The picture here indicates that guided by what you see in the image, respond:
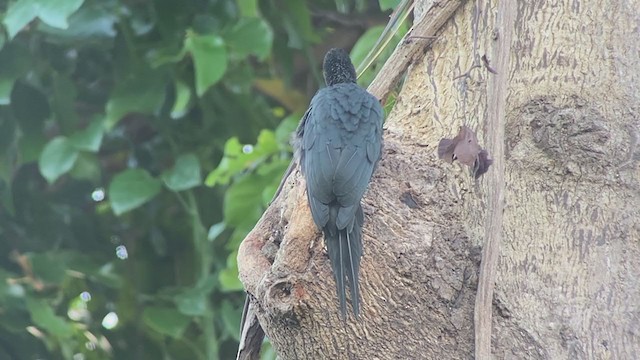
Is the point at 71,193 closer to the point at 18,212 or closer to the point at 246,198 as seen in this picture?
the point at 18,212

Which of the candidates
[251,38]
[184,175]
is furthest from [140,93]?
[251,38]

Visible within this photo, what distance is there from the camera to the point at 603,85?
1962mm

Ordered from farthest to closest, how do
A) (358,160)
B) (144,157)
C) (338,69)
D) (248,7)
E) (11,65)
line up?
1. (144,157)
2. (11,65)
3. (248,7)
4. (338,69)
5. (358,160)

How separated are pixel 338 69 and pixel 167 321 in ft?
3.89

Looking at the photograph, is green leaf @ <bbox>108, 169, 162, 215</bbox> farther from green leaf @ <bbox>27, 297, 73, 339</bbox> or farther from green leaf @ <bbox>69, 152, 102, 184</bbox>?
green leaf @ <bbox>27, 297, 73, 339</bbox>

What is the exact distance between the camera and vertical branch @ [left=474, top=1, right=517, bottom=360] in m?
1.76

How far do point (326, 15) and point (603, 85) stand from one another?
6.39 ft

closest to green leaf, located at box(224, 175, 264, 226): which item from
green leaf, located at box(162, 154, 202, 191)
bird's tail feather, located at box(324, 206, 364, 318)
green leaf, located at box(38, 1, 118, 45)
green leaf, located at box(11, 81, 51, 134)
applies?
green leaf, located at box(162, 154, 202, 191)

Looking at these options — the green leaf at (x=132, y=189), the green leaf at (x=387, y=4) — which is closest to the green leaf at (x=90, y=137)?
the green leaf at (x=132, y=189)

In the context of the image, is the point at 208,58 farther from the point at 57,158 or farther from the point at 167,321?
the point at 167,321

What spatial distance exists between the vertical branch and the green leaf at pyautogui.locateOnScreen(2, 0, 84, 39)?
1.30 m

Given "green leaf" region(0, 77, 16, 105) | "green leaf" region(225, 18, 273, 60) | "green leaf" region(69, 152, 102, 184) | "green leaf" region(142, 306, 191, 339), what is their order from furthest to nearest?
"green leaf" region(69, 152, 102, 184) → "green leaf" region(142, 306, 191, 339) → "green leaf" region(0, 77, 16, 105) → "green leaf" region(225, 18, 273, 60)

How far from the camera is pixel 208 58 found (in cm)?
294

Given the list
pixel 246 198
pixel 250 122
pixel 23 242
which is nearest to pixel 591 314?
A: pixel 246 198
